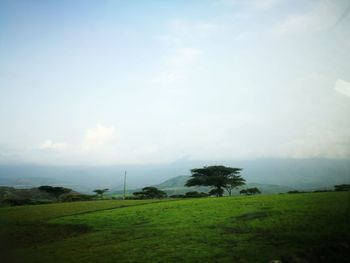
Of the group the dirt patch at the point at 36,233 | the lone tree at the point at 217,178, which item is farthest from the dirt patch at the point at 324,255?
the lone tree at the point at 217,178

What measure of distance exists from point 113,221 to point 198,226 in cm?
1468

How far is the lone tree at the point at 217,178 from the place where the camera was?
9138 cm

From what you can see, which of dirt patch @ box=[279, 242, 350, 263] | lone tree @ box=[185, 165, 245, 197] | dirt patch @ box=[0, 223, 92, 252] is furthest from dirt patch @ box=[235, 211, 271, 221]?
lone tree @ box=[185, 165, 245, 197]

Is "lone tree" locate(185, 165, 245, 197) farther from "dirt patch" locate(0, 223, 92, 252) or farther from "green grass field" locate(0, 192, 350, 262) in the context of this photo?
"dirt patch" locate(0, 223, 92, 252)

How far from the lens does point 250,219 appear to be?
104ft

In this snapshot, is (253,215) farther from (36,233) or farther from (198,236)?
(36,233)

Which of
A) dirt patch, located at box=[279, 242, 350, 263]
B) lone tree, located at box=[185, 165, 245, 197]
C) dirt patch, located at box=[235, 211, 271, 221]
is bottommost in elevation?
dirt patch, located at box=[279, 242, 350, 263]

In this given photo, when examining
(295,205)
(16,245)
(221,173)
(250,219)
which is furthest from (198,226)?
(221,173)

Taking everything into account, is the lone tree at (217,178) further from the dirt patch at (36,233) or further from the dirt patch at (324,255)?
the dirt patch at (324,255)

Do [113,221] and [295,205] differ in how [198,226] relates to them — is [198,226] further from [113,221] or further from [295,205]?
[113,221]

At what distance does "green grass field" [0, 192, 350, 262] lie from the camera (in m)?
20.6

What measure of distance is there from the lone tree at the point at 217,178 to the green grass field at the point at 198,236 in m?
49.6

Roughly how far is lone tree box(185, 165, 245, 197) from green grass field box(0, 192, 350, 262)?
4961 centimetres

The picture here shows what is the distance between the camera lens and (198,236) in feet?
88.4
